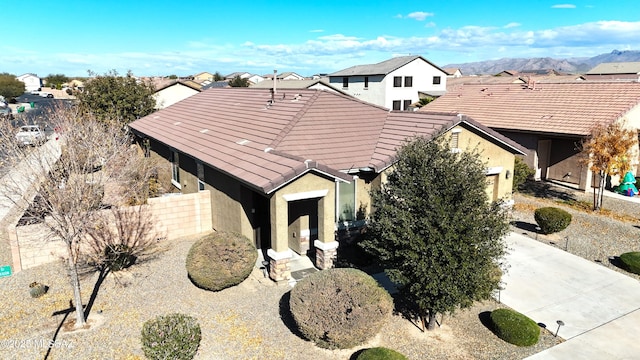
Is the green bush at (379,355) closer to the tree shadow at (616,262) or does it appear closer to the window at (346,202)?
the window at (346,202)

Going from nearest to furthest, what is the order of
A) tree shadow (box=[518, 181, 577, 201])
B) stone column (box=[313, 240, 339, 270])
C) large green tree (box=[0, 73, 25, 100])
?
stone column (box=[313, 240, 339, 270])
tree shadow (box=[518, 181, 577, 201])
large green tree (box=[0, 73, 25, 100])

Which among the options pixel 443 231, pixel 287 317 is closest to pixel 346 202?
pixel 287 317

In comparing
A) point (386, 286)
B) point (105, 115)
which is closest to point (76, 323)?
point (386, 286)

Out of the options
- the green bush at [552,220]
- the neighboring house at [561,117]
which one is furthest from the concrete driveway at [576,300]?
the neighboring house at [561,117]

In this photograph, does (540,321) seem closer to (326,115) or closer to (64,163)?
(326,115)

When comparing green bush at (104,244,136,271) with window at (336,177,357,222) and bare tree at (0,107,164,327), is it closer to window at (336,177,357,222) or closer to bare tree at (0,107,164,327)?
bare tree at (0,107,164,327)

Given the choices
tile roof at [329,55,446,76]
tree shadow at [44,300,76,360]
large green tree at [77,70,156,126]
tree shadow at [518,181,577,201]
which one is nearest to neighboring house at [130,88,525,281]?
tree shadow at [44,300,76,360]
